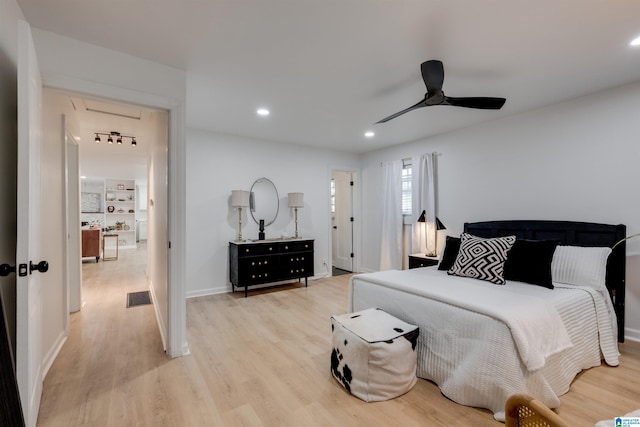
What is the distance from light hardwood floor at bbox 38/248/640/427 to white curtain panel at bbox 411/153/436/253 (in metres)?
2.18

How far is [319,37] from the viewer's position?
204cm

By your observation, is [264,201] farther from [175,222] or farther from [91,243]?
[91,243]

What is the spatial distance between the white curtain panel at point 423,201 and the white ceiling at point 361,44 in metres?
1.34

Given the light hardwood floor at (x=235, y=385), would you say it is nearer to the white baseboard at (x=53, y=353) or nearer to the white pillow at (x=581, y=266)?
the white baseboard at (x=53, y=353)

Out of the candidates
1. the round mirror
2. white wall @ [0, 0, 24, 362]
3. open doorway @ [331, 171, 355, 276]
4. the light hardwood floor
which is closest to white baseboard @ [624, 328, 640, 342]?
the light hardwood floor

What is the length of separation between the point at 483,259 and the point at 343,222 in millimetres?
3795

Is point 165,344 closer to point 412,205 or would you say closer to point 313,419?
point 313,419

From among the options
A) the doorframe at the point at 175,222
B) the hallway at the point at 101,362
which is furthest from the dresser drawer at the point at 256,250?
the doorframe at the point at 175,222

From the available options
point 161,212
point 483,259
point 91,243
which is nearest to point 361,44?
point 483,259

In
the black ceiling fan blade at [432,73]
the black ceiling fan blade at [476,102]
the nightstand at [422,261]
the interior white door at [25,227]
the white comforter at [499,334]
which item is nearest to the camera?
the interior white door at [25,227]

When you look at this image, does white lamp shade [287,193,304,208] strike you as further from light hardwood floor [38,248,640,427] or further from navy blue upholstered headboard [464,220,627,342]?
navy blue upholstered headboard [464,220,627,342]

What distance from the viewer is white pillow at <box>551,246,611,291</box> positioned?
8.23 ft

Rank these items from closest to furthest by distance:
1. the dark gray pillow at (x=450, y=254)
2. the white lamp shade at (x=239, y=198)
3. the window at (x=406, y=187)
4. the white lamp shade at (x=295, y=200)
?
the dark gray pillow at (x=450, y=254)
the white lamp shade at (x=239, y=198)
the white lamp shade at (x=295, y=200)
the window at (x=406, y=187)

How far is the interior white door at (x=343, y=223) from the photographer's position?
611 cm
